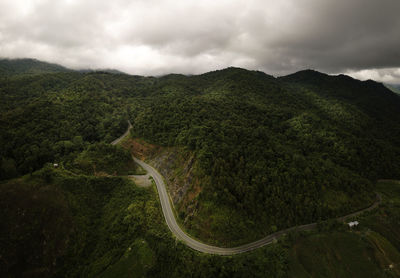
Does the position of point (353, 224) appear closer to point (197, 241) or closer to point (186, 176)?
point (197, 241)

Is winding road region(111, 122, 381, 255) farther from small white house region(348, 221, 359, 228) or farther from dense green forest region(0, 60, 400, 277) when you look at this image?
small white house region(348, 221, 359, 228)

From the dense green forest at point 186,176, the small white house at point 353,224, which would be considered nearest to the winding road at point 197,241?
the dense green forest at point 186,176

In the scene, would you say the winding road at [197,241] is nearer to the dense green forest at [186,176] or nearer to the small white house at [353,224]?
the dense green forest at [186,176]

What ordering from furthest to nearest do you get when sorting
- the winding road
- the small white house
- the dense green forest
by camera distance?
the small white house < the winding road < the dense green forest

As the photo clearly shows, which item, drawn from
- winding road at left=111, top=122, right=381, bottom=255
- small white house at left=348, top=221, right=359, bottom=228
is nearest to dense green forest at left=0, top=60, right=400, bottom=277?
winding road at left=111, top=122, right=381, bottom=255

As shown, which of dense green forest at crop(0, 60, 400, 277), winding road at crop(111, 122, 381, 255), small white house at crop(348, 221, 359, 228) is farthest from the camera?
small white house at crop(348, 221, 359, 228)

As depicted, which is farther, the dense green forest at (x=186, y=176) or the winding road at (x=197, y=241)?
the winding road at (x=197, y=241)

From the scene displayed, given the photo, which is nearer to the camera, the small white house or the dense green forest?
the dense green forest

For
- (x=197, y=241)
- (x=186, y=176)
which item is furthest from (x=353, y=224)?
(x=186, y=176)

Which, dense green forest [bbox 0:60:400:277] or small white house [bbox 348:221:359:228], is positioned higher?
dense green forest [bbox 0:60:400:277]

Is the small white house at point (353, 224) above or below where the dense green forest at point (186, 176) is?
below
